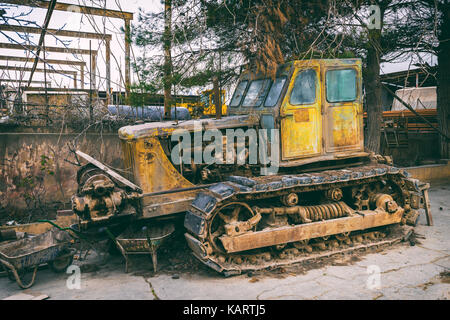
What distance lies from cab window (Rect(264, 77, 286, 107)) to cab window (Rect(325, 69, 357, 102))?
72 cm

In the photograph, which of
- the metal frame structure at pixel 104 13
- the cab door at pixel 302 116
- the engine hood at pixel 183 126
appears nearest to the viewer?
the engine hood at pixel 183 126

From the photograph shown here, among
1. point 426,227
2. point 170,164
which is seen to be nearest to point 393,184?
point 426,227

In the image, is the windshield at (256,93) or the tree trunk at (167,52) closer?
the windshield at (256,93)

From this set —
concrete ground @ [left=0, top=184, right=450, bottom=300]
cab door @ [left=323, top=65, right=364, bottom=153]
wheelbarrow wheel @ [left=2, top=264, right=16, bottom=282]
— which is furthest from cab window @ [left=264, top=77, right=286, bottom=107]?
wheelbarrow wheel @ [left=2, top=264, right=16, bottom=282]

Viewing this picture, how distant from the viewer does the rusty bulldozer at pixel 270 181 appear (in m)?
5.15

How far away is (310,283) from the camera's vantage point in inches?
185

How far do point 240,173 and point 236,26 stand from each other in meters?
3.35

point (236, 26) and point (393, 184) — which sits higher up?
point (236, 26)

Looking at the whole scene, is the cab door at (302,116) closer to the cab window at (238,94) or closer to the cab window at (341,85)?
the cab window at (341,85)

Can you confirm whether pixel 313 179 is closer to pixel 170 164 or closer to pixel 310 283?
pixel 310 283

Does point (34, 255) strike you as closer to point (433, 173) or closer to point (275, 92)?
point (275, 92)

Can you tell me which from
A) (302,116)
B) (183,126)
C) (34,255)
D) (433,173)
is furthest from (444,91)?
(34,255)

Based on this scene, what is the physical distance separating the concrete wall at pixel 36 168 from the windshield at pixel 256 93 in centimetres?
340

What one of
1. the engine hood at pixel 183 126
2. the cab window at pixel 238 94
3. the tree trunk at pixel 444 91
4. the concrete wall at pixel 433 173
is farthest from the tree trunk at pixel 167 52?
the tree trunk at pixel 444 91
